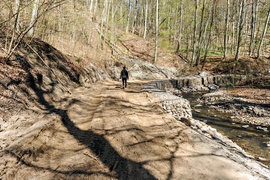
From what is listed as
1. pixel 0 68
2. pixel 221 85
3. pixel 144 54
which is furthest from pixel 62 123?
pixel 144 54

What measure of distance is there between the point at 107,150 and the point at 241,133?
7.86 m

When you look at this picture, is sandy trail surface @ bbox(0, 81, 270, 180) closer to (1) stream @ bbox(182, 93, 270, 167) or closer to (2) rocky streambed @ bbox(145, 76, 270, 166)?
(2) rocky streambed @ bbox(145, 76, 270, 166)

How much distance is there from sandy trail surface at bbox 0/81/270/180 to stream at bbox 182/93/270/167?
306 cm

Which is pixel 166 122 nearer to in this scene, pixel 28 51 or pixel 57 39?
pixel 28 51

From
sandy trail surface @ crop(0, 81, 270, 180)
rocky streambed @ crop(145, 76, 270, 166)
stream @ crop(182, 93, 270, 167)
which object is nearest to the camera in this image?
sandy trail surface @ crop(0, 81, 270, 180)

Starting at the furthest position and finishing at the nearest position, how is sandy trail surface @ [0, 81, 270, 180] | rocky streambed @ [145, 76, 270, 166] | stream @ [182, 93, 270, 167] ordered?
rocky streambed @ [145, 76, 270, 166], stream @ [182, 93, 270, 167], sandy trail surface @ [0, 81, 270, 180]

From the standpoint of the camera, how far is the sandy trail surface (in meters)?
3.68

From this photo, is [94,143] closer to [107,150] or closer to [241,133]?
[107,150]

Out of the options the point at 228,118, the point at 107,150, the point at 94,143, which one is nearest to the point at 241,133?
the point at 228,118

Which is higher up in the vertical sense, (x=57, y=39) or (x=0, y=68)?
(x=57, y=39)

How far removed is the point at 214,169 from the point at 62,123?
4.46 meters

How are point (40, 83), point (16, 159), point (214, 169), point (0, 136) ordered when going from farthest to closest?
point (40, 83) → point (0, 136) → point (214, 169) → point (16, 159)

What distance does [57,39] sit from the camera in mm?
17328

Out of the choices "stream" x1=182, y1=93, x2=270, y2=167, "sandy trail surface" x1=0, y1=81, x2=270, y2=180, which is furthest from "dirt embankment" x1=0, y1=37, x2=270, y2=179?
"stream" x1=182, y1=93, x2=270, y2=167
